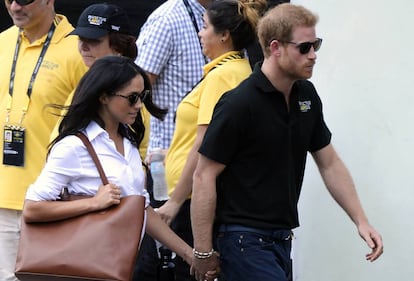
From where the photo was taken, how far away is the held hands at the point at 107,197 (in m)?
3.53

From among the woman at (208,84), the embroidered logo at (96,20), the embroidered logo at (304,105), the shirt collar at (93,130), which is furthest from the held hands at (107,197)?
the embroidered logo at (96,20)

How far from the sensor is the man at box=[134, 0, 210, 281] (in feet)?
16.3

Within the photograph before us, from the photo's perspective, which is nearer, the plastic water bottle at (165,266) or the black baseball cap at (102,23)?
the black baseball cap at (102,23)

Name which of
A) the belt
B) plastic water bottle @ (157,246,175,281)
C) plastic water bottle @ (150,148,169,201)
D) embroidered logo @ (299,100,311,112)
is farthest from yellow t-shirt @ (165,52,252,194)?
the belt

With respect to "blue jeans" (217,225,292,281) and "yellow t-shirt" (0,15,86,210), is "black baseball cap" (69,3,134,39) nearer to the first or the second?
"yellow t-shirt" (0,15,86,210)

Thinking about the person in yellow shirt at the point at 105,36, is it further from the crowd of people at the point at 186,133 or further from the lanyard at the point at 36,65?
the lanyard at the point at 36,65

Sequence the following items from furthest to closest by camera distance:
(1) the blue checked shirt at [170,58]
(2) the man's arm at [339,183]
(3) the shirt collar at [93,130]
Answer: (1) the blue checked shirt at [170,58]
(2) the man's arm at [339,183]
(3) the shirt collar at [93,130]

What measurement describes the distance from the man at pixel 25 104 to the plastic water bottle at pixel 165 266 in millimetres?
705

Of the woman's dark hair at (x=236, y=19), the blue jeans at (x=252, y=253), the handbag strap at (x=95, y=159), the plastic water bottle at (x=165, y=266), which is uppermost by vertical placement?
the woman's dark hair at (x=236, y=19)

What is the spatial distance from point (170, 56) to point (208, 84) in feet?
2.21

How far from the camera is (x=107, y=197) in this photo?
3535 millimetres

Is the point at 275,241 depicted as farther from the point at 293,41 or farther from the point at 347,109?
the point at 347,109

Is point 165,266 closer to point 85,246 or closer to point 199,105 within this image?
point 199,105

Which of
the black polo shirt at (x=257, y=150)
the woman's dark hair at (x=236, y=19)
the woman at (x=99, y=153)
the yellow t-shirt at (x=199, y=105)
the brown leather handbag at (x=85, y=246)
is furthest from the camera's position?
the woman's dark hair at (x=236, y=19)
